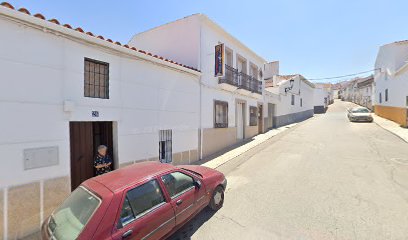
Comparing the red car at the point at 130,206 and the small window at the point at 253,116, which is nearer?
the red car at the point at 130,206

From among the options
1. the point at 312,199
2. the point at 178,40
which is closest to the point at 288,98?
the point at 178,40

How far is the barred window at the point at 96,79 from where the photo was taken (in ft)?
17.9

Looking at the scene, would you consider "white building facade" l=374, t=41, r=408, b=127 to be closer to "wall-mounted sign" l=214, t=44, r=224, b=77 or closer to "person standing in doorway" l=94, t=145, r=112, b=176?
"wall-mounted sign" l=214, t=44, r=224, b=77

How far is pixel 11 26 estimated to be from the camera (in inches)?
159

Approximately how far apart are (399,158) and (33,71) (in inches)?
499

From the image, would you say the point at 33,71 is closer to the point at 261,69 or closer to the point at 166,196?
the point at 166,196

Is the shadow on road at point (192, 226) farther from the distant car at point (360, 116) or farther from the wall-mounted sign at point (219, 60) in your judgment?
the distant car at point (360, 116)

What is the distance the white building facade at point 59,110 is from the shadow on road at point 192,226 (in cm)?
287

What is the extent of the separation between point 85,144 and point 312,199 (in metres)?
6.07

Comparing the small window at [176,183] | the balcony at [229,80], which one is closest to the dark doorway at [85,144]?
the small window at [176,183]

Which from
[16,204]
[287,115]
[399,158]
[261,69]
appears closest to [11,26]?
[16,204]

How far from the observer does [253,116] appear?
52.7ft

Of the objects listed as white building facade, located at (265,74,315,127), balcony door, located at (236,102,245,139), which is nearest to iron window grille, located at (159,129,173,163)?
balcony door, located at (236,102,245,139)

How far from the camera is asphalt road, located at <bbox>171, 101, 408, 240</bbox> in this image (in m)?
4.00
